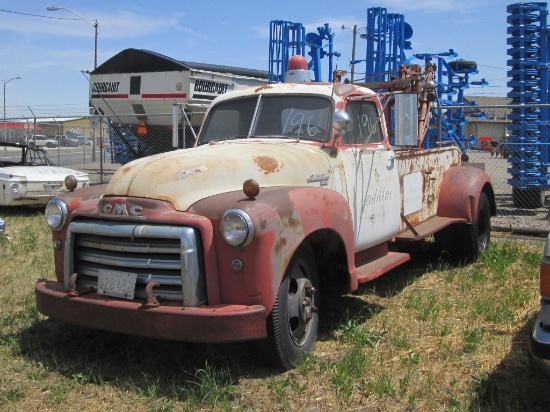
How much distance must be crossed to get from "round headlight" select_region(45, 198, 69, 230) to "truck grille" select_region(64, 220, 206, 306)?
342 mm

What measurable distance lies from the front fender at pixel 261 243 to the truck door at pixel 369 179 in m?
1.20

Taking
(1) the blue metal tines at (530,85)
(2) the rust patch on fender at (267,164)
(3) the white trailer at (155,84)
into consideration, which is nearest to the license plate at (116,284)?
(2) the rust patch on fender at (267,164)

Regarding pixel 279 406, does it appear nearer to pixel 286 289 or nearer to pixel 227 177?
pixel 286 289

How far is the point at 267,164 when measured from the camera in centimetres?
469

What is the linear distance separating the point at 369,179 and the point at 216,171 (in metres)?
1.68

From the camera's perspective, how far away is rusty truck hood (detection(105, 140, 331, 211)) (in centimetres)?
423

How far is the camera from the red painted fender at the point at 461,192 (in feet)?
23.4

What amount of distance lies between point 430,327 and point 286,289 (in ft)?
5.25

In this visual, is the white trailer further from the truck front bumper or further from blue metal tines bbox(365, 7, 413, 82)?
the truck front bumper

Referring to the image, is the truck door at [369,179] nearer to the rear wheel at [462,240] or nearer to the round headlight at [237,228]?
the rear wheel at [462,240]

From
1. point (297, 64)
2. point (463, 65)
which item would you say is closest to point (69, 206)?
point (297, 64)

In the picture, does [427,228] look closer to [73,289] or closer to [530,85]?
[73,289]

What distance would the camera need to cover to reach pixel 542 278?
11.2 feet

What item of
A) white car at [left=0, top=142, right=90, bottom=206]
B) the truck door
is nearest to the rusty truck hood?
the truck door
